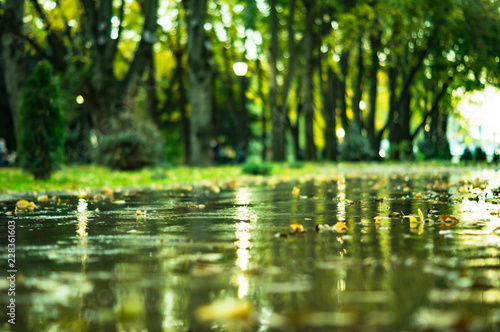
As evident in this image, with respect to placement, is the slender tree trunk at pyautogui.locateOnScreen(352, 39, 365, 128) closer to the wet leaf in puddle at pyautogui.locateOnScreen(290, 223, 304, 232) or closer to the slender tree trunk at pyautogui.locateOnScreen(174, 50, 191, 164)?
the slender tree trunk at pyautogui.locateOnScreen(174, 50, 191, 164)

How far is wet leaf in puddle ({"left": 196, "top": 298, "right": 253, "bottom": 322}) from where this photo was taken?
13.5 ft

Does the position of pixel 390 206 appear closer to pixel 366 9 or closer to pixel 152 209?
pixel 152 209

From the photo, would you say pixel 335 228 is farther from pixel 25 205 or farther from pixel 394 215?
pixel 25 205

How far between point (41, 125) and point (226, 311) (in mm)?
15245

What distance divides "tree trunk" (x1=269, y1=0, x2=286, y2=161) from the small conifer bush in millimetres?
17465

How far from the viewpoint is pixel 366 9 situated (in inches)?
1384

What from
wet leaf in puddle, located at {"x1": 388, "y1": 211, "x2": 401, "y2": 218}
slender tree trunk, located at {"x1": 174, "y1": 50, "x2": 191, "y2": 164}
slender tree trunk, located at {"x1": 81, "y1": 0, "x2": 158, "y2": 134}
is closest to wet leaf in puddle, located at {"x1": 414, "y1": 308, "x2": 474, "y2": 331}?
wet leaf in puddle, located at {"x1": 388, "y1": 211, "x2": 401, "y2": 218}

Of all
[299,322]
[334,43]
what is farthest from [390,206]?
[334,43]

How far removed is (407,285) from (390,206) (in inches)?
255

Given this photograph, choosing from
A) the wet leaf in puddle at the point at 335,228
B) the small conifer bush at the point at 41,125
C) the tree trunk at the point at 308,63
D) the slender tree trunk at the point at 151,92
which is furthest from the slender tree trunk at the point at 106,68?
the wet leaf in puddle at the point at 335,228

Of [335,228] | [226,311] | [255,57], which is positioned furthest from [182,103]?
[226,311]

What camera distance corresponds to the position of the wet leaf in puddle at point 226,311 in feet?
13.5

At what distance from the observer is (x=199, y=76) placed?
101 ft

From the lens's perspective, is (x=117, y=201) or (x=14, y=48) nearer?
(x=117, y=201)
